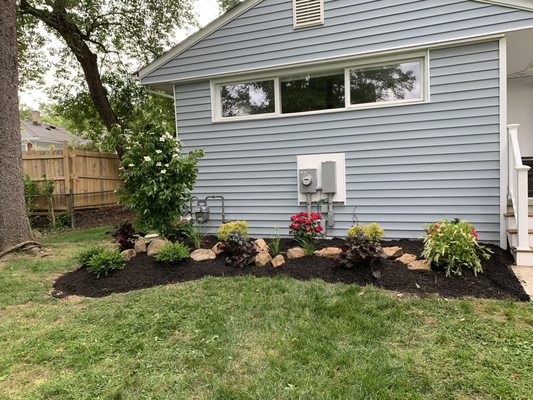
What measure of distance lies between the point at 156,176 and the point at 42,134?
81.6 ft

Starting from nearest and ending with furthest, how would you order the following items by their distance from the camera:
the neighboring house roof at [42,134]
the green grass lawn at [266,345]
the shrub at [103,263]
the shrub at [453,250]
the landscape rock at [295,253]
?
the green grass lawn at [266,345] < the shrub at [453,250] < the shrub at [103,263] < the landscape rock at [295,253] < the neighboring house roof at [42,134]

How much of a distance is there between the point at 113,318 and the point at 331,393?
216 cm

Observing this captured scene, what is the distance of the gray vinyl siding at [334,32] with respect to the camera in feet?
16.1

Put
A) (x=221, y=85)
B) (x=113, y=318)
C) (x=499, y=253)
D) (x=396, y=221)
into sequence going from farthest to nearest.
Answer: (x=221, y=85) → (x=396, y=221) → (x=499, y=253) → (x=113, y=318)

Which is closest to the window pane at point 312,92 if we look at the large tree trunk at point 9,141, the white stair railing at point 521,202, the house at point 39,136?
the white stair railing at point 521,202

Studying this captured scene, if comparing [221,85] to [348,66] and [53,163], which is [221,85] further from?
[53,163]

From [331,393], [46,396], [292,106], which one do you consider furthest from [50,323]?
[292,106]

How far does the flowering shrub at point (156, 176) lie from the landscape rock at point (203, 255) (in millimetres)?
767

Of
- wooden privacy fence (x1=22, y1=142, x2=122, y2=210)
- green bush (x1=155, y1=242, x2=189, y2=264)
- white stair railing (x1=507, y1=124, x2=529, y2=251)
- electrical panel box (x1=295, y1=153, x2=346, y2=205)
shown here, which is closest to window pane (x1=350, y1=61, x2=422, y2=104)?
electrical panel box (x1=295, y1=153, x2=346, y2=205)

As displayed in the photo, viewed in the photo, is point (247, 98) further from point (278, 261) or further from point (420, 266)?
point (420, 266)

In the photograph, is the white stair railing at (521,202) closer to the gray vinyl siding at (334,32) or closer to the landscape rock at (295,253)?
the gray vinyl siding at (334,32)

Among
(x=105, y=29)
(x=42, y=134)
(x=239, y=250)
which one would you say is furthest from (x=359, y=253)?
(x=42, y=134)

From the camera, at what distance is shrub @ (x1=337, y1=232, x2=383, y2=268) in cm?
391

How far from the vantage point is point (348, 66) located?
18.6ft
